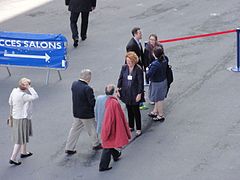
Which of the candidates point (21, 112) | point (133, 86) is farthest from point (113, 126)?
point (21, 112)

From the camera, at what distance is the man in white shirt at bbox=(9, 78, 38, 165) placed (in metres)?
10.2

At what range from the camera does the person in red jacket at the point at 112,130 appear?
9.86 m

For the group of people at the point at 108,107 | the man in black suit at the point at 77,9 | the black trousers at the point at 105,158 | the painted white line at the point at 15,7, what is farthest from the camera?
the painted white line at the point at 15,7

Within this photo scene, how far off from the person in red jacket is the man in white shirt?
1337 mm

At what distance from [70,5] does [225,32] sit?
4.42 metres

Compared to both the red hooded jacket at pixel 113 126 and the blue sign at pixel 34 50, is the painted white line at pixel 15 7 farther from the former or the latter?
the red hooded jacket at pixel 113 126

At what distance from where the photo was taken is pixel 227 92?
13.1 m

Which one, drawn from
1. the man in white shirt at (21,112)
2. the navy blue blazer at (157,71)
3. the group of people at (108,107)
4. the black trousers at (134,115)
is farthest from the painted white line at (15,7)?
the man in white shirt at (21,112)

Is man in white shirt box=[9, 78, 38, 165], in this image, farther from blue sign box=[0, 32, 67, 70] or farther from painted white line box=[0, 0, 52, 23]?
painted white line box=[0, 0, 52, 23]

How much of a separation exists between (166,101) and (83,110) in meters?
2.90

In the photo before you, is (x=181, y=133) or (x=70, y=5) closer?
(x=181, y=133)

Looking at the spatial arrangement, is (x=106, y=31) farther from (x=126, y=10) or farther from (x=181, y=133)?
(x=181, y=133)

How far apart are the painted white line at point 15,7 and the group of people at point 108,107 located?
9.90 metres

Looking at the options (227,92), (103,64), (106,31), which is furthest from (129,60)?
(106,31)
